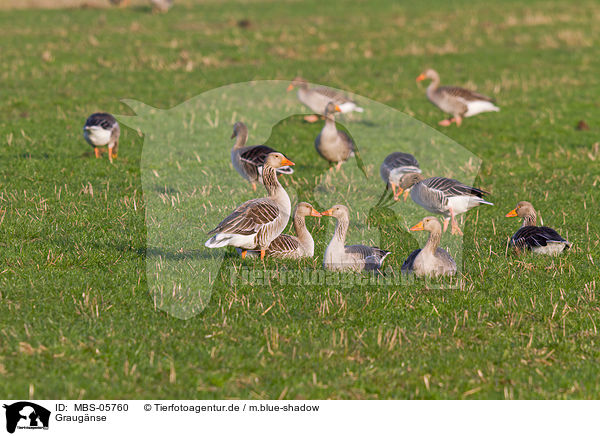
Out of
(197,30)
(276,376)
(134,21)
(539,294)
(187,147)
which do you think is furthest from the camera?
(134,21)

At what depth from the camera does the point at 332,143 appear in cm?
1741

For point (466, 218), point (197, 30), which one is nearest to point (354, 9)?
point (197, 30)

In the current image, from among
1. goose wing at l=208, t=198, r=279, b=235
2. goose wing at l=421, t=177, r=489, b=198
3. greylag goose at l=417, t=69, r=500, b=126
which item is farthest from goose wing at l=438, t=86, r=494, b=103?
goose wing at l=208, t=198, r=279, b=235

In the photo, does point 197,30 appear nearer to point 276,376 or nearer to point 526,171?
point 526,171

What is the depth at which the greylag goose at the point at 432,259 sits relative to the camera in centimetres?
1032

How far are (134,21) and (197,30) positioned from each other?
19.0 ft

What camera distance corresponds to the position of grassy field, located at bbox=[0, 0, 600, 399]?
7852mm

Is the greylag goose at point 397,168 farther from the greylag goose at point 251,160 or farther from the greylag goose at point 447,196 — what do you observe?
the greylag goose at point 251,160

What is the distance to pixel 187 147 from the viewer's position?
65.1 ft

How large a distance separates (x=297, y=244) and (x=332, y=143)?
6.66 m
